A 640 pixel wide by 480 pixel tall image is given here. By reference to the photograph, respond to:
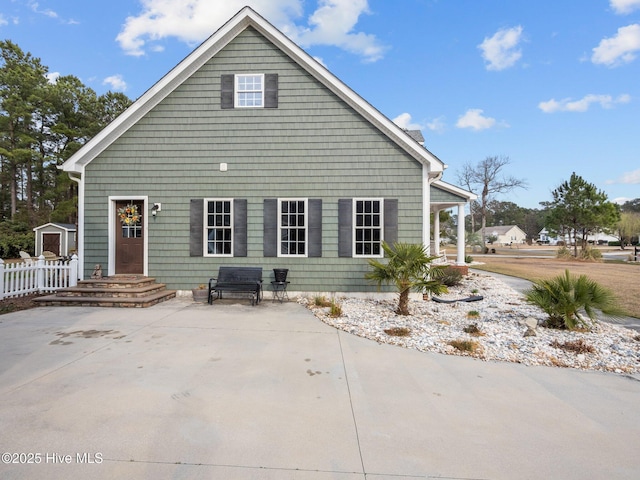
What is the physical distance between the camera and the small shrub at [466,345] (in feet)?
16.0

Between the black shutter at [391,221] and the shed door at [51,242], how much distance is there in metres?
21.8

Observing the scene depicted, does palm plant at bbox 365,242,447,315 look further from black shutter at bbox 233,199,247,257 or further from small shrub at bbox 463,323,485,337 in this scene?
black shutter at bbox 233,199,247,257

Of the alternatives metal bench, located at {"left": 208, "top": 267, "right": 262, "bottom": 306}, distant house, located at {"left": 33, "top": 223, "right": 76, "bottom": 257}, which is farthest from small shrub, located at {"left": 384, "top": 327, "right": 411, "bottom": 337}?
distant house, located at {"left": 33, "top": 223, "right": 76, "bottom": 257}

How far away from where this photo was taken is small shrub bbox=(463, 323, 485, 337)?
18.2 feet

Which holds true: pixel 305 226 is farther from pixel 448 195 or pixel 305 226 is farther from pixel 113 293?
pixel 448 195

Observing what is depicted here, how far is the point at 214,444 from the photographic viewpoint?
2.53 meters

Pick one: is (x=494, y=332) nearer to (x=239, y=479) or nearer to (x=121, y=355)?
(x=239, y=479)

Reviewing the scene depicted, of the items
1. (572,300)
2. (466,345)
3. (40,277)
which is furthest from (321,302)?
(40,277)

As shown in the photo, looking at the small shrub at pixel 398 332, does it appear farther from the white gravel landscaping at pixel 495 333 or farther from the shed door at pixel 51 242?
the shed door at pixel 51 242

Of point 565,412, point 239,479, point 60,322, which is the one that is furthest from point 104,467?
point 60,322

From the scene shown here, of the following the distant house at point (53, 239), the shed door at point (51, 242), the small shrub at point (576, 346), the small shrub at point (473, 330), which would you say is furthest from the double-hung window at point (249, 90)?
the shed door at point (51, 242)

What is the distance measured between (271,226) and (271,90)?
12.7ft

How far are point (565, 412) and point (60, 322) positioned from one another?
817 cm

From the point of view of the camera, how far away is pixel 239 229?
29.6 ft
